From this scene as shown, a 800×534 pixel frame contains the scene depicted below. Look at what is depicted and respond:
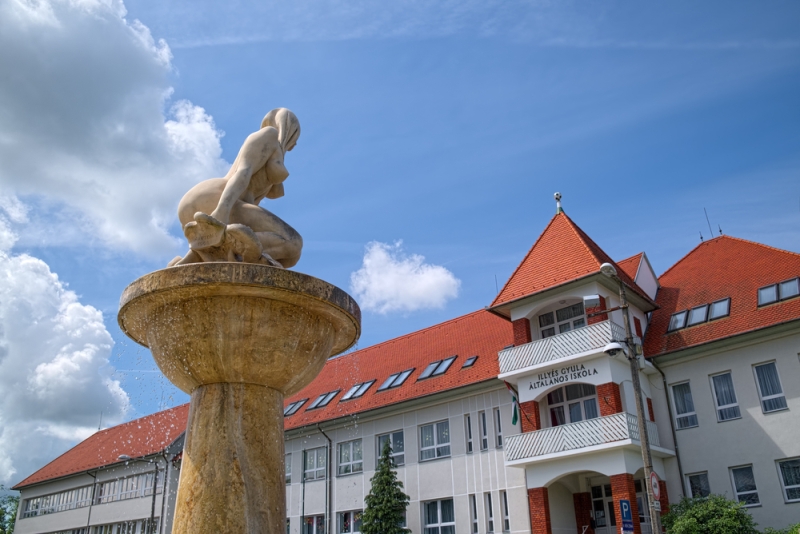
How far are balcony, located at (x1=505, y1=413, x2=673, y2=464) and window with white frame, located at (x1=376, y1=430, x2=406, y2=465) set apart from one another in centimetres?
606

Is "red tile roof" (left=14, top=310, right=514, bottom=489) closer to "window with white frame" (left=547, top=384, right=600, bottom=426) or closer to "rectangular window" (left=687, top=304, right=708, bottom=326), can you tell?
"window with white frame" (left=547, top=384, right=600, bottom=426)

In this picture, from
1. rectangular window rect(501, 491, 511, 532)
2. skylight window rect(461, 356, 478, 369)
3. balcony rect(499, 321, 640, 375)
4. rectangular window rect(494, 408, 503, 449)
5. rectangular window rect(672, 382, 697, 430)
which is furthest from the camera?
skylight window rect(461, 356, 478, 369)

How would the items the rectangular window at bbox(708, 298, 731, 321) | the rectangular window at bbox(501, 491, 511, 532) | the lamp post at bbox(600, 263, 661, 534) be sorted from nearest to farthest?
1. the lamp post at bbox(600, 263, 661, 534)
2. the rectangular window at bbox(708, 298, 731, 321)
3. the rectangular window at bbox(501, 491, 511, 532)

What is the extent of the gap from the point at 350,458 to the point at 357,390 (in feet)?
11.1

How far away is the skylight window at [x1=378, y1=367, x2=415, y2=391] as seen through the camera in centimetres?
3097

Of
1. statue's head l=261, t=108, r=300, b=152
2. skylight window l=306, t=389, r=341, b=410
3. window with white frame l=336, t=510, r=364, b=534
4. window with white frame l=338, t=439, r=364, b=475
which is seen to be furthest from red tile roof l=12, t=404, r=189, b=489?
statue's head l=261, t=108, r=300, b=152

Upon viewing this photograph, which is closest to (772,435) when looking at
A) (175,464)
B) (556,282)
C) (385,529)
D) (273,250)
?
(556,282)

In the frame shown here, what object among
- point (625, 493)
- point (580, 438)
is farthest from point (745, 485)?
point (580, 438)

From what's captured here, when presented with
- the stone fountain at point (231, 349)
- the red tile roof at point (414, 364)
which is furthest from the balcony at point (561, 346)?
the stone fountain at point (231, 349)

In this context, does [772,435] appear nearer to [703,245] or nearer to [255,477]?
[703,245]

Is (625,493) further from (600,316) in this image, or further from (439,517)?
(439,517)

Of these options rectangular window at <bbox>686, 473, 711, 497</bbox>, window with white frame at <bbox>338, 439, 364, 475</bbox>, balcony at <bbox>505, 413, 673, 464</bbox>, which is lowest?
rectangular window at <bbox>686, 473, 711, 497</bbox>

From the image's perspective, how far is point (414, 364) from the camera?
3222 centimetres

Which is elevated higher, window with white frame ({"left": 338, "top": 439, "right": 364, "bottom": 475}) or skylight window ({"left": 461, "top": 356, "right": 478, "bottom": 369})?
skylight window ({"left": 461, "top": 356, "right": 478, "bottom": 369})
